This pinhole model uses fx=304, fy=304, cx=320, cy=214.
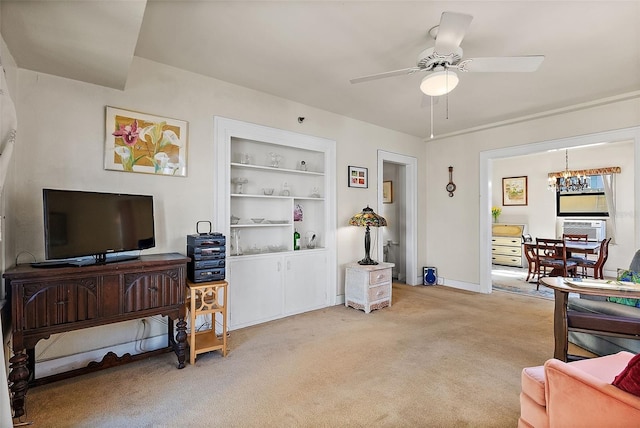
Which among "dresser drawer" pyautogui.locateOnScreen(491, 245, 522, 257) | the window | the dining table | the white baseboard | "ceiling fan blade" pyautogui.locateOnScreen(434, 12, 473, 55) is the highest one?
"ceiling fan blade" pyautogui.locateOnScreen(434, 12, 473, 55)

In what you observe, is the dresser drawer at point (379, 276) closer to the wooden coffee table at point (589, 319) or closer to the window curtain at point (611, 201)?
the wooden coffee table at point (589, 319)

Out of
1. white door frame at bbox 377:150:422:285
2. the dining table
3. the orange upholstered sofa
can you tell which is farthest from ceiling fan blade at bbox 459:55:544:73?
the dining table

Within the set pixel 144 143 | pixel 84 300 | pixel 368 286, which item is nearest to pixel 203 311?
pixel 84 300

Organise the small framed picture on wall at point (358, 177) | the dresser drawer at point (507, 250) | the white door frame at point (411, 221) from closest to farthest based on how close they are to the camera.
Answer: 1. the small framed picture on wall at point (358, 177)
2. the white door frame at point (411, 221)
3. the dresser drawer at point (507, 250)

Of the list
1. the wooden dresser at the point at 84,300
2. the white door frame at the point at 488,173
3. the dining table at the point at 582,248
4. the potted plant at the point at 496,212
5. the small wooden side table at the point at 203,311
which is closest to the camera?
the wooden dresser at the point at 84,300

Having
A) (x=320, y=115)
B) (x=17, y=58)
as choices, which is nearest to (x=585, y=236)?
(x=320, y=115)

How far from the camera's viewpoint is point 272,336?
3098mm

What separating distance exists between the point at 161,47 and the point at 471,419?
3.56 metres

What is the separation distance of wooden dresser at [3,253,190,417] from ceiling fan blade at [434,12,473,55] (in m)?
2.43

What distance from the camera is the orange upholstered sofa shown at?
1.08m

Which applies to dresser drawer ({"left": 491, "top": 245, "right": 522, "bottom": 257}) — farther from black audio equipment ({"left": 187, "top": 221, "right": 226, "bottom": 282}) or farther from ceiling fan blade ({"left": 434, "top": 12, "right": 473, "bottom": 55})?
black audio equipment ({"left": 187, "top": 221, "right": 226, "bottom": 282})

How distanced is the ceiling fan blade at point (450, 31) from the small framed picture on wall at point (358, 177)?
244 centimetres

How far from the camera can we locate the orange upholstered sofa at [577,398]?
108cm

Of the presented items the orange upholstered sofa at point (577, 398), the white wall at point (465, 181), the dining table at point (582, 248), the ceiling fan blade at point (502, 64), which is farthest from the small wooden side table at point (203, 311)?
the dining table at point (582, 248)
